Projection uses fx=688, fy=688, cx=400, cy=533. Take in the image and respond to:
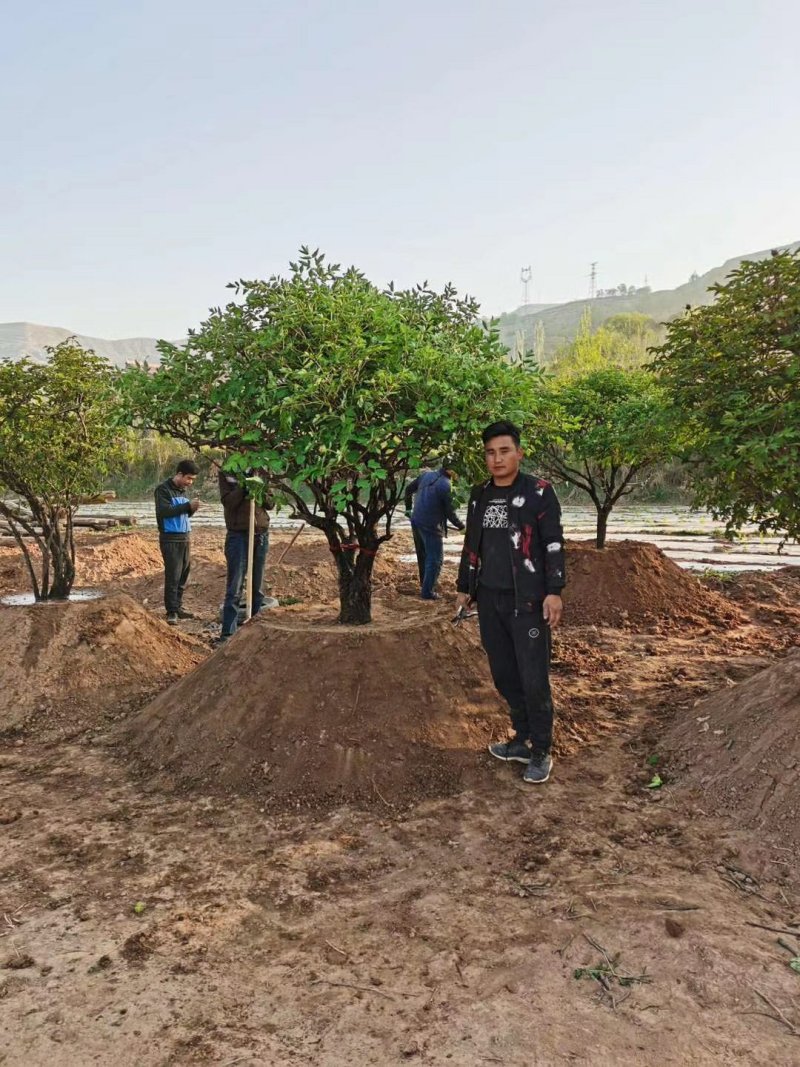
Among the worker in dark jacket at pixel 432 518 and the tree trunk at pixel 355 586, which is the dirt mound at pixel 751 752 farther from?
the worker in dark jacket at pixel 432 518

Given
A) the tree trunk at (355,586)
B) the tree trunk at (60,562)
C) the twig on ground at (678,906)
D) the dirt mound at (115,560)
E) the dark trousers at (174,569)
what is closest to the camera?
the twig on ground at (678,906)

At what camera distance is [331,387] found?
178 inches

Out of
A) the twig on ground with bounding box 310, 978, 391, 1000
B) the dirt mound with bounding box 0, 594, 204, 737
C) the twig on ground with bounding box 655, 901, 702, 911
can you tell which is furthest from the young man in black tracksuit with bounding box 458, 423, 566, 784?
the dirt mound with bounding box 0, 594, 204, 737

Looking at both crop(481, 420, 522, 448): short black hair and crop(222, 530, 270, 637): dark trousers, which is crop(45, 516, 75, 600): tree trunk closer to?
crop(222, 530, 270, 637): dark trousers

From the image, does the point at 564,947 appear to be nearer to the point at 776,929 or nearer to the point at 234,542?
the point at 776,929

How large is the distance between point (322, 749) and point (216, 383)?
2.78 metres

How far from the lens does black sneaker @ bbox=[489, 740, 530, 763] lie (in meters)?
4.83

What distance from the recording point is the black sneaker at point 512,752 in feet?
15.9

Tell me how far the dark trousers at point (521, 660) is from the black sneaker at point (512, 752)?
6 centimetres

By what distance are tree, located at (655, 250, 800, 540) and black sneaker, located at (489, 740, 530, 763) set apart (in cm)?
236

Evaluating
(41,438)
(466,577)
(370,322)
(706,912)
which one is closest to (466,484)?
(466,577)

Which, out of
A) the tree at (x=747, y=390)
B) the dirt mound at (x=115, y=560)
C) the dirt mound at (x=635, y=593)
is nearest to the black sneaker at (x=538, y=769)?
the tree at (x=747, y=390)

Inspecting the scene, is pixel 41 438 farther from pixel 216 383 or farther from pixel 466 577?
pixel 466 577

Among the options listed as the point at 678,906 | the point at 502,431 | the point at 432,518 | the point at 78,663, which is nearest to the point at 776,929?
the point at 678,906
